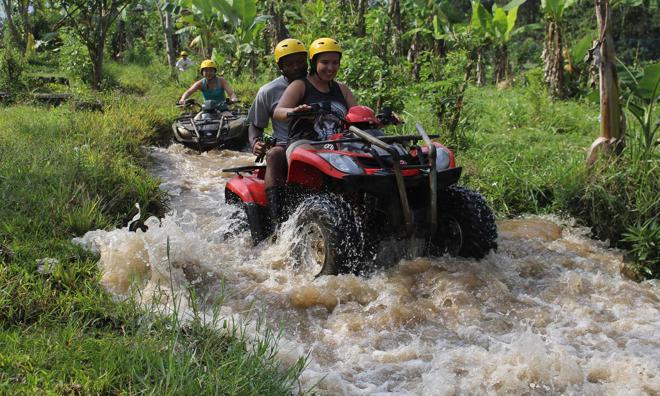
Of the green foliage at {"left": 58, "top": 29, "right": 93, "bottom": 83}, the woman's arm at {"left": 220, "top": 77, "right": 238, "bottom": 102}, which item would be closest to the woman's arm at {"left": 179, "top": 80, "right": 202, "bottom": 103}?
the woman's arm at {"left": 220, "top": 77, "right": 238, "bottom": 102}

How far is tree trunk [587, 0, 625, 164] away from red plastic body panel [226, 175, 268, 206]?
2.98m

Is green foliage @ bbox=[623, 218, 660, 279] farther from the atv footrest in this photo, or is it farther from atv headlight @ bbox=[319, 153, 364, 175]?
atv headlight @ bbox=[319, 153, 364, 175]

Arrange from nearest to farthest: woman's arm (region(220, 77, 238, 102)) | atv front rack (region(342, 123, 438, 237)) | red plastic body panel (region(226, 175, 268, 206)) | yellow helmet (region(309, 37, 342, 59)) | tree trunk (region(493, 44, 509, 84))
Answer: atv front rack (region(342, 123, 438, 237)) < yellow helmet (region(309, 37, 342, 59)) < red plastic body panel (region(226, 175, 268, 206)) < woman's arm (region(220, 77, 238, 102)) < tree trunk (region(493, 44, 509, 84))

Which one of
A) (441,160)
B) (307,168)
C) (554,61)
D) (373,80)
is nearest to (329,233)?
(307,168)

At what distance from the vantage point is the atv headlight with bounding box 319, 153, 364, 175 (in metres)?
3.80

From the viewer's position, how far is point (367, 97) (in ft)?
26.0

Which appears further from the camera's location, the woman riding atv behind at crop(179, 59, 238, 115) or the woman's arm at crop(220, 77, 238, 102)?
the woman riding atv behind at crop(179, 59, 238, 115)

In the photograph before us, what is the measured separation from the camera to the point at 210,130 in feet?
31.0

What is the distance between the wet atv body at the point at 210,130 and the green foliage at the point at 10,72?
4658 mm

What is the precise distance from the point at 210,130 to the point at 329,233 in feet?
19.7

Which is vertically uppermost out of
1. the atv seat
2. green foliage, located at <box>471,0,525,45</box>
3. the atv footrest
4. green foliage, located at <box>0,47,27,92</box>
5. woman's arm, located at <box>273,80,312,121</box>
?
green foliage, located at <box>471,0,525,45</box>

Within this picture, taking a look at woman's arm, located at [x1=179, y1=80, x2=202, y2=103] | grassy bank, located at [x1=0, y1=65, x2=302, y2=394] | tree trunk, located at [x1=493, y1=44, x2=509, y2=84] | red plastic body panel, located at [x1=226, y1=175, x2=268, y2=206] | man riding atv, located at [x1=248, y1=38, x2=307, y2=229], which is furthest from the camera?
tree trunk, located at [x1=493, y1=44, x2=509, y2=84]

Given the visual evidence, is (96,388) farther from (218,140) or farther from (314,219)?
(218,140)

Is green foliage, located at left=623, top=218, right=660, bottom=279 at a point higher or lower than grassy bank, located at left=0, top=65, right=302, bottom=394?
lower
